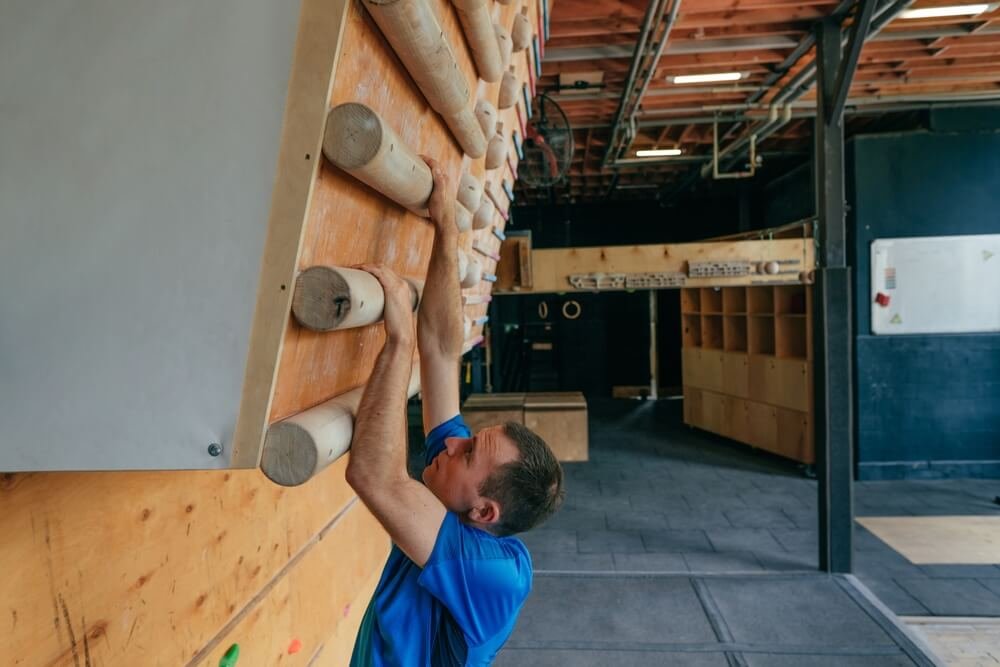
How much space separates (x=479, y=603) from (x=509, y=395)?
7564 mm

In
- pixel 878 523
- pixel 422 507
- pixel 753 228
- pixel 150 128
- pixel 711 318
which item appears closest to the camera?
pixel 150 128

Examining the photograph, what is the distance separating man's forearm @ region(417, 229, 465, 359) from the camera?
1842 millimetres

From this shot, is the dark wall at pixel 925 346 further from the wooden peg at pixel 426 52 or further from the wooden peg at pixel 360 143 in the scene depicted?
the wooden peg at pixel 360 143

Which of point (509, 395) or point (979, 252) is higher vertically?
point (979, 252)

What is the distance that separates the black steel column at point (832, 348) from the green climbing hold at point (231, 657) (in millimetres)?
4415

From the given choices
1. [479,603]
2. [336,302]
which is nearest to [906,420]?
[479,603]

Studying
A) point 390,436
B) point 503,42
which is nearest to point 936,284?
point 503,42

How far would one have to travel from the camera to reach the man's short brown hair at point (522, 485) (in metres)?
1.70

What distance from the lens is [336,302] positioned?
3.53ft

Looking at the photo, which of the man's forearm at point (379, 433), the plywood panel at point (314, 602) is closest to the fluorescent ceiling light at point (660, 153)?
the plywood panel at point (314, 602)

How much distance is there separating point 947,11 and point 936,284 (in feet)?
11.8

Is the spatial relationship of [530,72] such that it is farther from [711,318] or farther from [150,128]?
[711,318]

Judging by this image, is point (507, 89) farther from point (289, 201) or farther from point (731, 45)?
point (731, 45)

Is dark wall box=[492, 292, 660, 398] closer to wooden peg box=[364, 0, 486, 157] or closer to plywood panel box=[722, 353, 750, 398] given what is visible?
plywood panel box=[722, 353, 750, 398]
